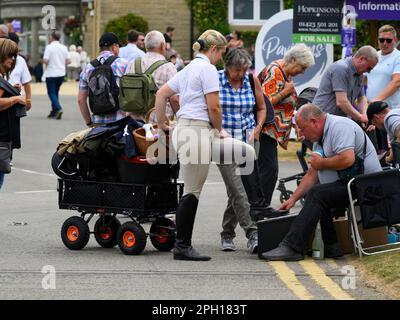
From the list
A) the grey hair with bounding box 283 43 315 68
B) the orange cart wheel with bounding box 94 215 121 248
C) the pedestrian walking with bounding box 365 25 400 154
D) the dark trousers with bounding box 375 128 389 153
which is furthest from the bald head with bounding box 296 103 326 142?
the pedestrian walking with bounding box 365 25 400 154

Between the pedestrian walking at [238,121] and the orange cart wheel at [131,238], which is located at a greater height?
the pedestrian walking at [238,121]

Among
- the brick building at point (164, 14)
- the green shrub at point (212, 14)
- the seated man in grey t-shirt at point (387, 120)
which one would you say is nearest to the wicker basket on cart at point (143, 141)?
the seated man in grey t-shirt at point (387, 120)

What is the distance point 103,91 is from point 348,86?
259 centimetres

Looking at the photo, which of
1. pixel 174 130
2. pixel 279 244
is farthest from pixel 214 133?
pixel 279 244

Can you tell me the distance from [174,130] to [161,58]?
7.22 ft

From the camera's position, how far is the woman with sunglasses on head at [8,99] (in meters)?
11.8

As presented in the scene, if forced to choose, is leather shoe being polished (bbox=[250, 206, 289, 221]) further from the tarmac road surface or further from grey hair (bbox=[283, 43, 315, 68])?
grey hair (bbox=[283, 43, 315, 68])

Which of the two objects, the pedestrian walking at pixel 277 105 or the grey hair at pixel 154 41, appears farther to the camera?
the grey hair at pixel 154 41

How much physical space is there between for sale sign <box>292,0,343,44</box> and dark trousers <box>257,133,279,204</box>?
29.2ft

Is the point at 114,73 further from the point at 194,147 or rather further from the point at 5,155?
the point at 194,147

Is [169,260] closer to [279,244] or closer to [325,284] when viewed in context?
[279,244]

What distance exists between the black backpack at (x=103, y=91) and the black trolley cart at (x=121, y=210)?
1709 mm

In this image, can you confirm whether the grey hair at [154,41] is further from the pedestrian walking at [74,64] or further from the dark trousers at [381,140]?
the pedestrian walking at [74,64]

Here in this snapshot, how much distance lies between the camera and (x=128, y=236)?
10602 mm
